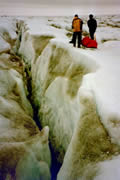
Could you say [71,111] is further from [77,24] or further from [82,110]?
[77,24]

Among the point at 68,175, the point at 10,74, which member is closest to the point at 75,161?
the point at 68,175

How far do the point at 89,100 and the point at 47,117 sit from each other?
255cm

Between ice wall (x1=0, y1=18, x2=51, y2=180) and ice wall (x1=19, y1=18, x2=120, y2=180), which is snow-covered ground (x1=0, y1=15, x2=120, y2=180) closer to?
ice wall (x1=19, y1=18, x2=120, y2=180)

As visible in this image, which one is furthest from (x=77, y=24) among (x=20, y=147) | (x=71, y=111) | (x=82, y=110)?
(x=20, y=147)

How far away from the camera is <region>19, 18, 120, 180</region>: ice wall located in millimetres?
1803

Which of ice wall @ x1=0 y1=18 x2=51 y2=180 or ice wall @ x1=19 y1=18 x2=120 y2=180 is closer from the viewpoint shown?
ice wall @ x1=19 y1=18 x2=120 y2=180

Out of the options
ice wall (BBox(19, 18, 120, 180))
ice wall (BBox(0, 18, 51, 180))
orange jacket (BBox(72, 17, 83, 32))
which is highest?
orange jacket (BBox(72, 17, 83, 32))

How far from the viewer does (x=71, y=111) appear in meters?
3.03

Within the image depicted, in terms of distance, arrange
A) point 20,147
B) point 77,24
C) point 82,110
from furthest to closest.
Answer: point 77,24 → point 20,147 → point 82,110

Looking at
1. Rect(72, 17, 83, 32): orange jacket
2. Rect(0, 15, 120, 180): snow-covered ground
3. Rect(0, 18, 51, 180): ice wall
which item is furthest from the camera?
Rect(72, 17, 83, 32): orange jacket

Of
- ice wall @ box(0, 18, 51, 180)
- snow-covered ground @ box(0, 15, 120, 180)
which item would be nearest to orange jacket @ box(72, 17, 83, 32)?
snow-covered ground @ box(0, 15, 120, 180)

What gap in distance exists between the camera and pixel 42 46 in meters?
6.28

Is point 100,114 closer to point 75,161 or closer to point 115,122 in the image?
point 115,122

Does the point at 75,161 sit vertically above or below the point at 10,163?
above
